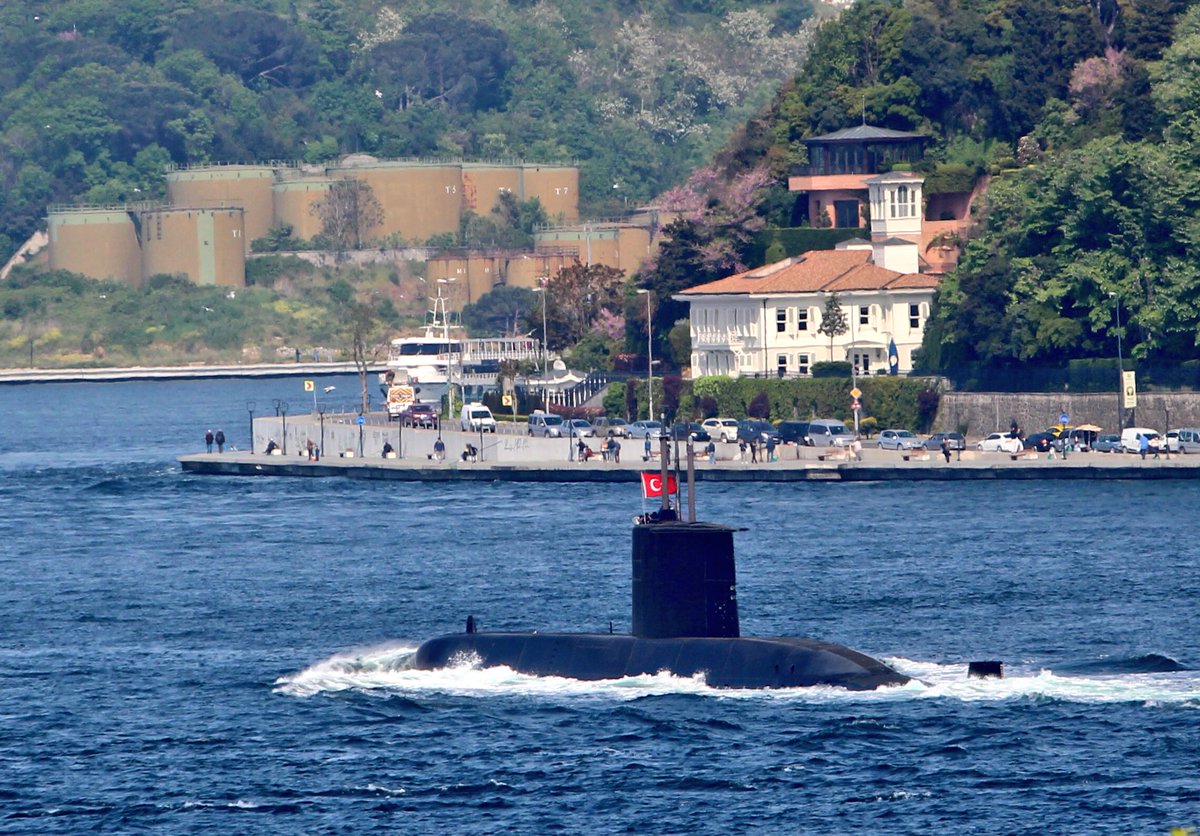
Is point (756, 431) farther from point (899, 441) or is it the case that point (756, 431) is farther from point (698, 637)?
point (698, 637)

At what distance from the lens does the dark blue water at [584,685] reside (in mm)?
42188

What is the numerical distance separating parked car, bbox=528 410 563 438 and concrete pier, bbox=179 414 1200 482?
800 millimetres

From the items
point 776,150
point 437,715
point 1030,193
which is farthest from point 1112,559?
point 776,150

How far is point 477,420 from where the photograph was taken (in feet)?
388

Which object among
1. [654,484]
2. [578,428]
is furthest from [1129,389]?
[654,484]

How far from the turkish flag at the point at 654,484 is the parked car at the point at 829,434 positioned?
190ft

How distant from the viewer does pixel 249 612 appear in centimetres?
6550

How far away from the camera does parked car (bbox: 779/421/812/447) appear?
10982 cm

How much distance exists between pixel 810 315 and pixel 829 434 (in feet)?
53.7

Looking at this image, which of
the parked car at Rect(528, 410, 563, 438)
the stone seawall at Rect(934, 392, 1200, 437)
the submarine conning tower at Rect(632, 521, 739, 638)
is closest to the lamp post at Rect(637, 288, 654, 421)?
the parked car at Rect(528, 410, 563, 438)

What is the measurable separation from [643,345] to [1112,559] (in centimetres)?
6516

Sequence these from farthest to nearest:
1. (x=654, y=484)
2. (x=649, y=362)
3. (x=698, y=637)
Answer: (x=649, y=362), (x=654, y=484), (x=698, y=637)

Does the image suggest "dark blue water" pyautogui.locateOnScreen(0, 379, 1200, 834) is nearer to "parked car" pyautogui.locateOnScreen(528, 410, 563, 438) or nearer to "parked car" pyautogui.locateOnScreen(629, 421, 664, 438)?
"parked car" pyautogui.locateOnScreen(629, 421, 664, 438)

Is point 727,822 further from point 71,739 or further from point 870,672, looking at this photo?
point 71,739
